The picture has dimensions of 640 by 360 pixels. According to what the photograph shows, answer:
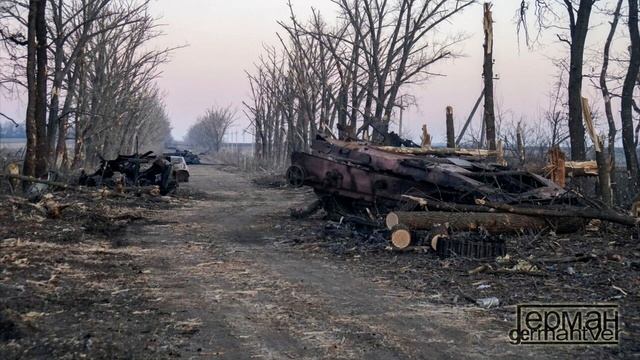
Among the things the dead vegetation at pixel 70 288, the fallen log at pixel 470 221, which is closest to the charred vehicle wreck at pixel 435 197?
the fallen log at pixel 470 221

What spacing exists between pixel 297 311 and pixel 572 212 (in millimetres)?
5679

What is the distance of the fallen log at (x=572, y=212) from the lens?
33.5 feet

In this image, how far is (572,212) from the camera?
10359 millimetres

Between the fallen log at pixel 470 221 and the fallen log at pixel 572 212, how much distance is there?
0.61 feet

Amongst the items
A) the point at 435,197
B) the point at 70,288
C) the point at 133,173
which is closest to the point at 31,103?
the point at 133,173

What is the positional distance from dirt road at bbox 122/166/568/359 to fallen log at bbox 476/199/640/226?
9.13 ft

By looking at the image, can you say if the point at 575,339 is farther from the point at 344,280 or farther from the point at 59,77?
the point at 59,77

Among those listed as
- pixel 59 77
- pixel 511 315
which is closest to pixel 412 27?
pixel 59 77

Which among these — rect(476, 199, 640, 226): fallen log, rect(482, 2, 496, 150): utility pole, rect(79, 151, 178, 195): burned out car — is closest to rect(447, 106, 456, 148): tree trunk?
rect(482, 2, 496, 150): utility pole

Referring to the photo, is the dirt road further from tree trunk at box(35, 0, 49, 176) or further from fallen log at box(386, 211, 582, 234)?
tree trunk at box(35, 0, 49, 176)

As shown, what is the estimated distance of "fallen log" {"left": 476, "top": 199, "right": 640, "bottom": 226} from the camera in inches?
402

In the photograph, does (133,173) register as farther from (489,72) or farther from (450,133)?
(489,72)

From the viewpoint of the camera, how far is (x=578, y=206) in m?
11.3

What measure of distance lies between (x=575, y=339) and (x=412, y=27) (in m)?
20.5
